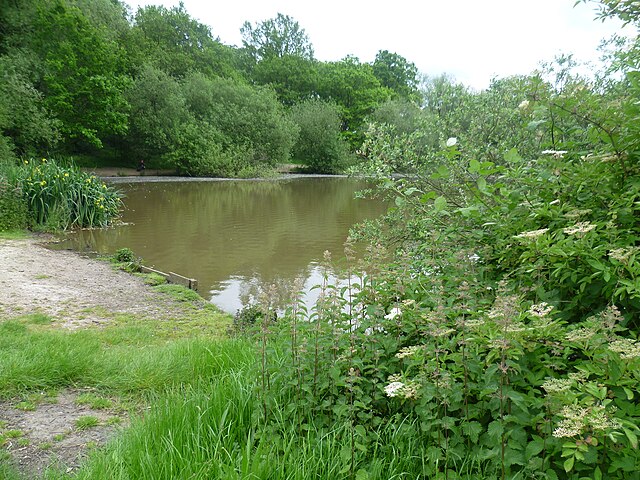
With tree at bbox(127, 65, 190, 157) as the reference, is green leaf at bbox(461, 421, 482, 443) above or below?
below

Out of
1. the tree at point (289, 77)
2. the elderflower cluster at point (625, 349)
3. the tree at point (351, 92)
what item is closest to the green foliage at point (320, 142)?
the tree at point (351, 92)

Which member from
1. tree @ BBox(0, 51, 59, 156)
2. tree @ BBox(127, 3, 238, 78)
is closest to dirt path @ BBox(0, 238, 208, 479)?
tree @ BBox(0, 51, 59, 156)

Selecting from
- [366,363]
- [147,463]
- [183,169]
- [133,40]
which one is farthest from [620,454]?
[133,40]

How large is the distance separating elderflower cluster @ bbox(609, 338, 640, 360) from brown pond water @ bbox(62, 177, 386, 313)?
4870 mm

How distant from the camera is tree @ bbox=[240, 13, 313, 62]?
75.8m

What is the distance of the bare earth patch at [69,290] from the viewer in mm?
6527

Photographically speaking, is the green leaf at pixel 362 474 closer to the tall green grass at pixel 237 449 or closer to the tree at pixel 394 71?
the tall green grass at pixel 237 449

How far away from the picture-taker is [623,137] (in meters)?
2.10

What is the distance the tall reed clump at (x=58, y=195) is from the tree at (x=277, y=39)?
2640 inches

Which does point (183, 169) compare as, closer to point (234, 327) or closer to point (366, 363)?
point (234, 327)

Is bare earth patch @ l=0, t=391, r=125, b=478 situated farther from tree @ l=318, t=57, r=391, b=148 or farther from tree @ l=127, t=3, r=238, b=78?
tree @ l=318, t=57, r=391, b=148

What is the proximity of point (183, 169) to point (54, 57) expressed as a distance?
11.8 meters

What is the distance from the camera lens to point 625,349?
1471 mm

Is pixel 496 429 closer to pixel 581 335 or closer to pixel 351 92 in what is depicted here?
pixel 581 335
